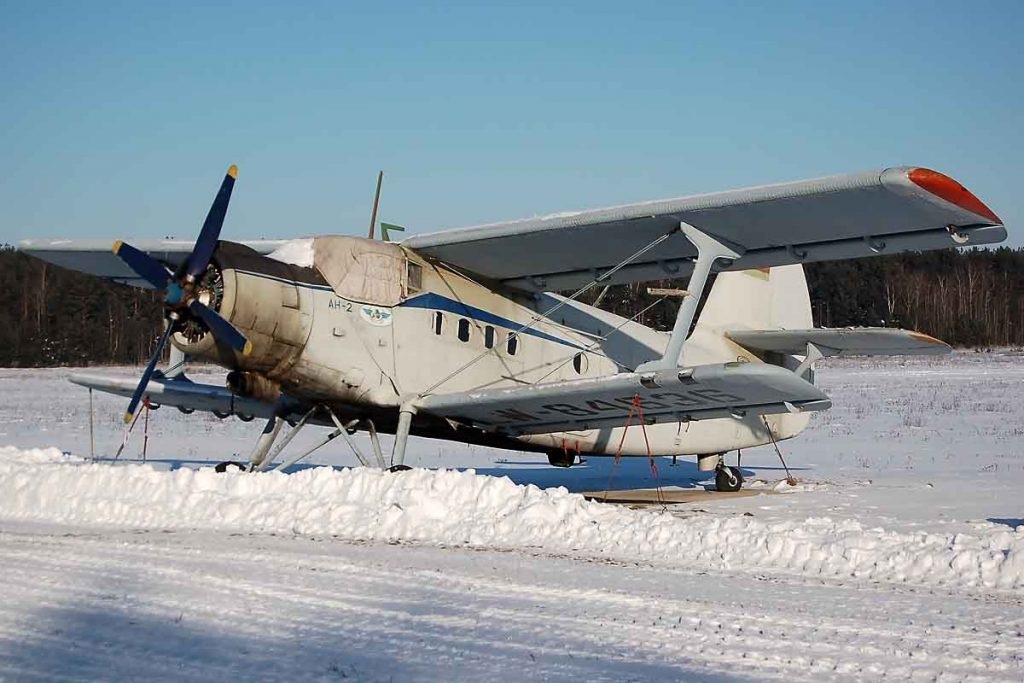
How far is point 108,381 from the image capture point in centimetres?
1574

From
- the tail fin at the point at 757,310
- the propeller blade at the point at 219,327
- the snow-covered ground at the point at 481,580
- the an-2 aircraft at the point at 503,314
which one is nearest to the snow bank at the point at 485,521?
the snow-covered ground at the point at 481,580

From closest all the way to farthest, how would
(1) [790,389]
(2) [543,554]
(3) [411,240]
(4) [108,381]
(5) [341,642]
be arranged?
(5) [341,642], (2) [543,554], (1) [790,389], (3) [411,240], (4) [108,381]

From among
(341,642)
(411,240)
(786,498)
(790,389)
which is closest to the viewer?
(341,642)

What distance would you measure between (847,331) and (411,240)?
580 cm

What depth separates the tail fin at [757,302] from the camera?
53.7 ft

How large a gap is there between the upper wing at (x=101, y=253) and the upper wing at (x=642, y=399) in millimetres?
3636

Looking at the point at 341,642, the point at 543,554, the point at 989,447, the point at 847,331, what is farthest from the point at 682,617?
the point at 989,447

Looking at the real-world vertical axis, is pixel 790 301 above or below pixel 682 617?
above

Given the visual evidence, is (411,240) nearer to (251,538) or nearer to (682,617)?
(251,538)

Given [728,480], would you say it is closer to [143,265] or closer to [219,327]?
[219,327]

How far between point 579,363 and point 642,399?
8.56 feet

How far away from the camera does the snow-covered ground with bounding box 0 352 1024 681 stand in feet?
16.2

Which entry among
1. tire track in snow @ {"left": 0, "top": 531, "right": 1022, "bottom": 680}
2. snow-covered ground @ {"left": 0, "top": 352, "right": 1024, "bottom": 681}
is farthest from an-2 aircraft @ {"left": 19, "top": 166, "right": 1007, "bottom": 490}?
tire track in snow @ {"left": 0, "top": 531, "right": 1022, "bottom": 680}

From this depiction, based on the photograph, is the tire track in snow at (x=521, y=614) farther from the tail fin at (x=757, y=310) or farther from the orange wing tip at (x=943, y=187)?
the tail fin at (x=757, y=310)
